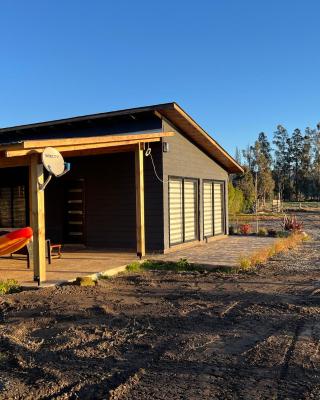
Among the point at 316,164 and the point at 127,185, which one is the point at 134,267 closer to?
the point at 127,185

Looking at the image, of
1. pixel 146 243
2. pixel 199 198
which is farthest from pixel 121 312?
pixel 199 198

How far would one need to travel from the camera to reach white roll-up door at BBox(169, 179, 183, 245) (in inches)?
503

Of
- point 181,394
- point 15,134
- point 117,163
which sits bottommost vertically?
point 181,394

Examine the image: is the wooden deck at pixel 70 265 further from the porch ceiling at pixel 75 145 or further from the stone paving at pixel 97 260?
the porch ceiling at pixel 75 145

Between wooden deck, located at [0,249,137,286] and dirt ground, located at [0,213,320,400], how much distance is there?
93cm

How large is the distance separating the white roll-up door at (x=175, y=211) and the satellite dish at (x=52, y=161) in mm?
5254

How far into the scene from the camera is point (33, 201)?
7812mm

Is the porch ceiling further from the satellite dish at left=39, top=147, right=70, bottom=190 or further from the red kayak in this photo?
the red kayak

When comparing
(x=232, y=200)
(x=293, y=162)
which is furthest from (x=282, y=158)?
(x=232, y=200)

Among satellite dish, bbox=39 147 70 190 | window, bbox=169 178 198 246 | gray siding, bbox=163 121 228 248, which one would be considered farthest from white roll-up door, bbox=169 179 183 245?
satellite dish, bbox=39 147 70 190

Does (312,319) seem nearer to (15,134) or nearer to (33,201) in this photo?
(33,201)

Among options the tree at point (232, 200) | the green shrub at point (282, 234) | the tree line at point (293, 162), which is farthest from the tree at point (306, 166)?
the green shrub at point (282, 234)

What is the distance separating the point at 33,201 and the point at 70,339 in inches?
133

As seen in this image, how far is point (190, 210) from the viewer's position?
46.5 feet
